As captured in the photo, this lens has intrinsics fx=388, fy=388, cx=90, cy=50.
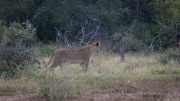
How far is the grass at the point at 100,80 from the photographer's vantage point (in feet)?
27.7

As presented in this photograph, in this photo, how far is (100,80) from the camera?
34.0 feet

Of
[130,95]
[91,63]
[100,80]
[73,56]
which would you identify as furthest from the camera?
[91,63]

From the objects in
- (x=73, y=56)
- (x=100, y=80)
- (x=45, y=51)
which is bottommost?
(x=100, y=80)

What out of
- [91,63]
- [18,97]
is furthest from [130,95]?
[91,63]

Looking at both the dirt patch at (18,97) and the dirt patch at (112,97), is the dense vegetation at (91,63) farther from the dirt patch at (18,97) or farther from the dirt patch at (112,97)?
the dirt patch at (18,97)

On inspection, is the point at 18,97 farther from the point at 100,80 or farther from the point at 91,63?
the point at 91,63

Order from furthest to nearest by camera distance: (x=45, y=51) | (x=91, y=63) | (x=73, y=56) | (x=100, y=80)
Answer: (x=45, y=51) < (x=91, y=63) < (x=73, y=56) < (x=100, y=80)

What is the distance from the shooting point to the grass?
27.7 ft

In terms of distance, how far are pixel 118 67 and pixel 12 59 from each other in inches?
148

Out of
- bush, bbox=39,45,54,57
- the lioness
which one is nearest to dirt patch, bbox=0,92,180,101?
the lioness

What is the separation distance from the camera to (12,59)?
433 inches

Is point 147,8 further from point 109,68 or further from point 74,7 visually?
point 109,68

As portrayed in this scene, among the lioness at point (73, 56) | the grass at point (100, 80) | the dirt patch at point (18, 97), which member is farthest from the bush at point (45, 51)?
the dirt patch at point (18, 97)

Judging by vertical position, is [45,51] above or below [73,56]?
below
